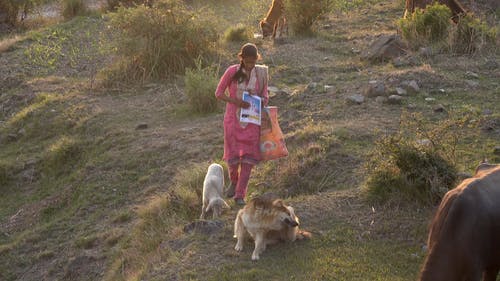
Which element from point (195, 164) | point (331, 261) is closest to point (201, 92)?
point (195, 164)

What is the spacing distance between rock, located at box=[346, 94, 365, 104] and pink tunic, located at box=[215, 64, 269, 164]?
269cm

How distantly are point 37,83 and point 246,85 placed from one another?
763 centimetres

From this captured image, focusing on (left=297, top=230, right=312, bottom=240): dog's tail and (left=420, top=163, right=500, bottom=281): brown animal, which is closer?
(left=420, top=163, right=500, bottom=281): brown animal

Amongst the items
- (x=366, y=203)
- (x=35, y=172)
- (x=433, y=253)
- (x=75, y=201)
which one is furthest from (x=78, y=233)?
(x=433, y=253)

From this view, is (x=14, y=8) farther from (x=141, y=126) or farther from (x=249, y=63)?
(x=249, y=63)

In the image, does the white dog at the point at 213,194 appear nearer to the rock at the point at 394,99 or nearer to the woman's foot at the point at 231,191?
the woman's foot at the point at 231,191

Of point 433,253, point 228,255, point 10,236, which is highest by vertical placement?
point 433,253

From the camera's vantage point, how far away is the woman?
271 inches

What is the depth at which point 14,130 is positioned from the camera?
1166cm

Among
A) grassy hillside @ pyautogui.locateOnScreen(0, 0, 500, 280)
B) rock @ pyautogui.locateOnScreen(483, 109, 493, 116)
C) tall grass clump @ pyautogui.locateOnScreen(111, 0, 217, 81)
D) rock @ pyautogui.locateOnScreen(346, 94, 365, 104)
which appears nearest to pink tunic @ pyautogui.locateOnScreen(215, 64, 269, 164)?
grassy hillside @ pyautogui.locateOnScreen(0, 0, 500, 280)

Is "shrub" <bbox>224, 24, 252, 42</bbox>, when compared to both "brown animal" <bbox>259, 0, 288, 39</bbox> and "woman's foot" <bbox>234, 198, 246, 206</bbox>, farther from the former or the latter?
"woman's foot" <bbox>234, 198, 246, 206</bbox>

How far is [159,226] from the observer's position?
23.8 feet

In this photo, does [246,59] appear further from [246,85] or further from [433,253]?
[433,253]

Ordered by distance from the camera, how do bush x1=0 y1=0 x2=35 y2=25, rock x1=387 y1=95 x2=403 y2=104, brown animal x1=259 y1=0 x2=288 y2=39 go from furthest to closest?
bush x1=0 y1=0 x2=35 y2=25 → brown animal x1=259 y1=0 x2=288 y2=39 → rock x1=387 y1=95 x2=403 y2=104
